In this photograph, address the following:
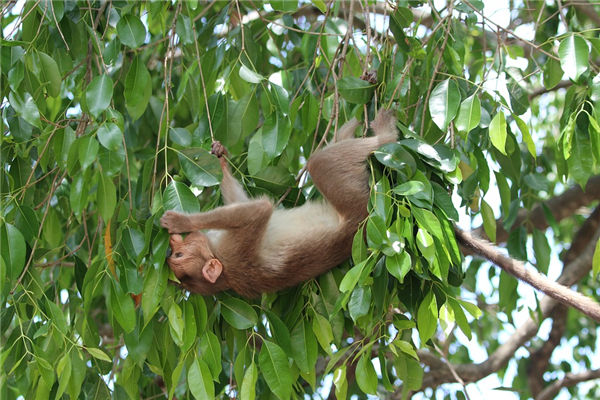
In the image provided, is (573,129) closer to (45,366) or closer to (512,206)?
(512,206)

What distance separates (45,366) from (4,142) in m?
1.40

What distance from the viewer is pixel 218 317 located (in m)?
4.27

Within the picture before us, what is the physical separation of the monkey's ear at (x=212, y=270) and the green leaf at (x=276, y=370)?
0.80 meters

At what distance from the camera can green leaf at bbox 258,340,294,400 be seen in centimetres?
358

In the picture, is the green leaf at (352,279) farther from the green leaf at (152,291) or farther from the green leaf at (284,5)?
the green leaf at (284,5)

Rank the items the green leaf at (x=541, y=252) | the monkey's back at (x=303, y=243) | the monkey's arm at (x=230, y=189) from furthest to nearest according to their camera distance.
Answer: the green leaf at (x=541, y=252) < the monkey's arm at (x=230, y=189) < the monkey's back at (x=303, y=243)

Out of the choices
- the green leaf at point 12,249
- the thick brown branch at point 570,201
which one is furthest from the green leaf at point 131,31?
the thick brown branch at point 570,201

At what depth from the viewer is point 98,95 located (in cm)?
361

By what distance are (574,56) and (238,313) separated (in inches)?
78.3

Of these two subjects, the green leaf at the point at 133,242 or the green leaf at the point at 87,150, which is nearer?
the green leaf at the point at 87,150

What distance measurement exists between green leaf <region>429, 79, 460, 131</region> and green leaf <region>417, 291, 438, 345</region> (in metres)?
0.79

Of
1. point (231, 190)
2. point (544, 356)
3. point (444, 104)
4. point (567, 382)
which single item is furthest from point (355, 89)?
point (544, 356)

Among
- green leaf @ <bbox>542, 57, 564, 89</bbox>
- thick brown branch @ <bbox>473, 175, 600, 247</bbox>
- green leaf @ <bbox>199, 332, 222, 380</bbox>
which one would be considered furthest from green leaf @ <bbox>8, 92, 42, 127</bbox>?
thick brown branch @ <bbox>473, 175, 600, 247</bbox>

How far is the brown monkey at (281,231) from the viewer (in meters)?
4.26
